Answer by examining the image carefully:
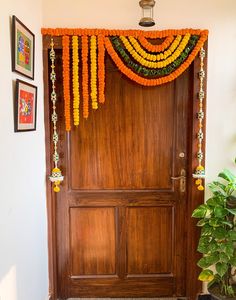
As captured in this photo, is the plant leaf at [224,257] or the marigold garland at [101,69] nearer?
the plant leaf at [224,257]

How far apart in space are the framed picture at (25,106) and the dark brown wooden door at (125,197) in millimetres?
399

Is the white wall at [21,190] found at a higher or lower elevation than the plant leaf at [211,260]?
higher

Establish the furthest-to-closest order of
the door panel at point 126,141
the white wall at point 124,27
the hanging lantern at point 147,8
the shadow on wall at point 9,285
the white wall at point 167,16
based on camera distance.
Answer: the door panel at point 126,141
the white wall at point 167,16
the hanging lantern at point 147,8
the white wall at point 124,27
the shadow on wall at point 9,285

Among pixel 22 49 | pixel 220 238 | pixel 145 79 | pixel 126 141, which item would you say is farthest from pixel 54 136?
pixel 220 238

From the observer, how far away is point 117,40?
1.95 meters

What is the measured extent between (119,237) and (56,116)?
111 cm

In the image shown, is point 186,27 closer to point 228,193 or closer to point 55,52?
point 55,52

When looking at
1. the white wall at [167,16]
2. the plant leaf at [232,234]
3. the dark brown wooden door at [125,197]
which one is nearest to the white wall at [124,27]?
the white wall at [167,16]

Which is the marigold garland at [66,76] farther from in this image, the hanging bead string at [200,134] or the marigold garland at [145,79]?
the hanging bead string at [200,134]

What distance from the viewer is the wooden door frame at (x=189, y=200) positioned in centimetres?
202

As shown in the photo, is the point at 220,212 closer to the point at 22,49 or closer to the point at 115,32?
the point at 115,32

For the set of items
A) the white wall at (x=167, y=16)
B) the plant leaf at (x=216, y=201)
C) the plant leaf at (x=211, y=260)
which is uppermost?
the white wall at (x=167, y=16)

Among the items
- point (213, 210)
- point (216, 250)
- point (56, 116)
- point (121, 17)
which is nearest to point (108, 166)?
point (56, 116)

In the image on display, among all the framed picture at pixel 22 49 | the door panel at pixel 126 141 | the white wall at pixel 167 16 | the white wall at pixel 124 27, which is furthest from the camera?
the door panel at pixel 126 141
